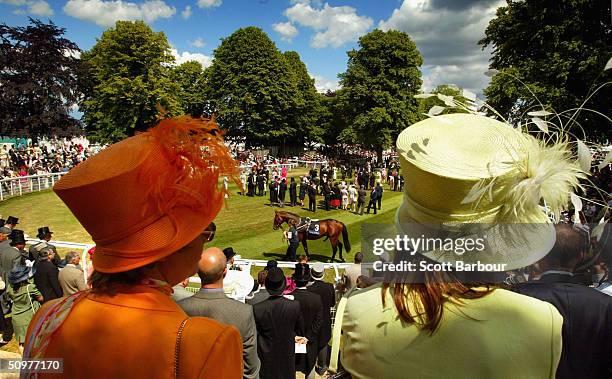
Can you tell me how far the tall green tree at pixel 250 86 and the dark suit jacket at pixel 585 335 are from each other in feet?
144

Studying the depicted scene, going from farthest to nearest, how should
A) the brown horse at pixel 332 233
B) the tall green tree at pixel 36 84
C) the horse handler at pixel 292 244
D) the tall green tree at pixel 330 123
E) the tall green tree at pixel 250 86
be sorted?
1. the tall green tree at pixel 330 123
2. the tall green tree at pixel 250 86
3. the tall green tree at pixel 36 84
4. the brown horse at pixel 332 233
5. the horse handler at pixel 292 244

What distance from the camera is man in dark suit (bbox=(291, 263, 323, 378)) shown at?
4.84 metres

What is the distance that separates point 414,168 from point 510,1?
97.0 ft

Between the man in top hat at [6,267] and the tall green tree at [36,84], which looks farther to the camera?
the tall green tree at [36,84]

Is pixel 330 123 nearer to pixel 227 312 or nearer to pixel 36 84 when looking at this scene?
pixel 36 84

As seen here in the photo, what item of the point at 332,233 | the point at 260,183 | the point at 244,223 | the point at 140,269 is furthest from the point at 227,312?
the point at 260,183

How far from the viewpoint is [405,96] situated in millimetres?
40156

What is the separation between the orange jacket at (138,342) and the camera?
4.50 ft

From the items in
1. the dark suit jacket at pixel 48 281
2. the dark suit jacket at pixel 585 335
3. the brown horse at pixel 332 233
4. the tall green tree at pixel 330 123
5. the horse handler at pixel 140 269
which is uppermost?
the tall green tree at pixel 330 123

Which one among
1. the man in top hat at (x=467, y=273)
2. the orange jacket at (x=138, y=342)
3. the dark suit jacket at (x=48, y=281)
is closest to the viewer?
the man in top hat at (x=467, y=273)

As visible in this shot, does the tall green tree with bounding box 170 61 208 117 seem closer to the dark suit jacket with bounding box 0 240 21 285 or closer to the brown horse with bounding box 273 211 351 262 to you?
the brown horse with bounding box 273 211 351 262

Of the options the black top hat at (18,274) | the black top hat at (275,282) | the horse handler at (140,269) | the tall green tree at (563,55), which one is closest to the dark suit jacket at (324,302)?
the black top hat at (275,282)

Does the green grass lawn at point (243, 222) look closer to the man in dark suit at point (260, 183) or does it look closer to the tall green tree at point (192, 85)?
the man in dark suit at point (260, 183)

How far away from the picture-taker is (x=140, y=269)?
1.56 m
